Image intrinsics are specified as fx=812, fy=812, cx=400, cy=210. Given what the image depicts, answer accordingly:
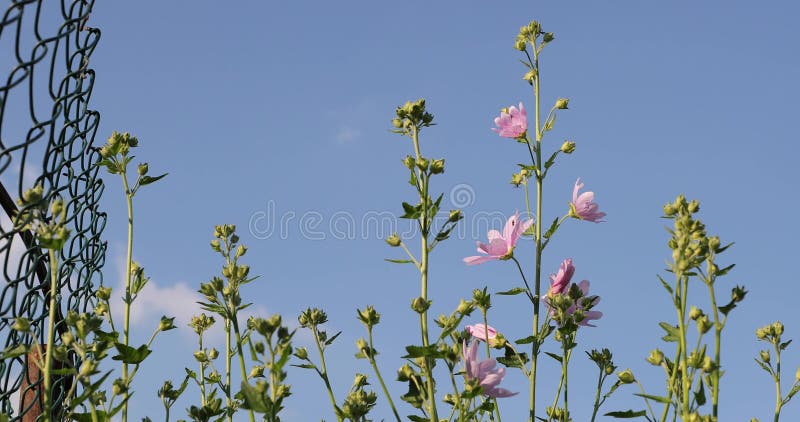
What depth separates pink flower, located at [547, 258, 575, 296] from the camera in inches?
114

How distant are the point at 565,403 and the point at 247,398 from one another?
1.28 meters

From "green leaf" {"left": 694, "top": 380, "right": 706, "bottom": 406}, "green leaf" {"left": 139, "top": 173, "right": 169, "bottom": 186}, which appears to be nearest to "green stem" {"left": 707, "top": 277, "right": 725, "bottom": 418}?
"green leaf" {"left": 694, "top": 380, "right": 706, "bottom": 406}

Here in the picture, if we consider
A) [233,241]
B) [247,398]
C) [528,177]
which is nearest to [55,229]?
[247,398]

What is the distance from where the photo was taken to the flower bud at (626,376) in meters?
2.52

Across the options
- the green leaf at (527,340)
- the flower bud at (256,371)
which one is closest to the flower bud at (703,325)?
the green leaf at (527,340)

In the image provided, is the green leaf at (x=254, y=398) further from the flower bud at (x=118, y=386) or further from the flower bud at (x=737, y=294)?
the flower bud at (x=737, y=294)

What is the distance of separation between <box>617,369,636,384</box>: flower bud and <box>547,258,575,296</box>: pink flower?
43cm

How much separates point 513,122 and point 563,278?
0.67 meters

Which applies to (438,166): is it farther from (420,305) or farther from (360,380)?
(360,380)

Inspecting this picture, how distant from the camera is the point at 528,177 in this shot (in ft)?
10.5

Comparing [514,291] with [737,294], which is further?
[514,291]

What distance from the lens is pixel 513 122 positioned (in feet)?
10.5

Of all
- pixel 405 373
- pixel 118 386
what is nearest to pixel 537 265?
pixel 405 373

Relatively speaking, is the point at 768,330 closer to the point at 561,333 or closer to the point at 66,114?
the point at 561,333
